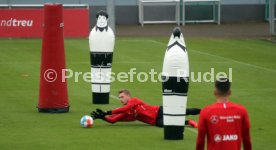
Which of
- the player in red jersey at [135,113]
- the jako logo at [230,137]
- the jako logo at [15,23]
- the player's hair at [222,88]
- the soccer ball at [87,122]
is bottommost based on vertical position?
the soccer ball at [87,122]

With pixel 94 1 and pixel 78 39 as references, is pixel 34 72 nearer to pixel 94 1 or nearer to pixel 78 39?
pixel 78 39

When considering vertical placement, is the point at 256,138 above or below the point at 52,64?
below

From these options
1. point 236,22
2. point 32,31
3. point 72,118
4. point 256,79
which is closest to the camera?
point 72,118

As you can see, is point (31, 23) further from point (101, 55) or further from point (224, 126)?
point (224, 126)

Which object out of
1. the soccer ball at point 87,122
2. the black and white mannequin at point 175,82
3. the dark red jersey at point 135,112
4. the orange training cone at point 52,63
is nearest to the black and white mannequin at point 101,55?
the orange training cone at point 52,63

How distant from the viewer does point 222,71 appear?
89.4 ft

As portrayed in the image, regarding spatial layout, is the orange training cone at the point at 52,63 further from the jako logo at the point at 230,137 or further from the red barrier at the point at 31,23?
the red barrier at the point at 31,23

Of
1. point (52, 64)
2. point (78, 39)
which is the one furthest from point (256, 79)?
point (78, 39)

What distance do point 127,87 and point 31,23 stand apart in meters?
14.8

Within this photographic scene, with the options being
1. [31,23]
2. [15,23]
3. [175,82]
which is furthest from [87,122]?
[31,23]

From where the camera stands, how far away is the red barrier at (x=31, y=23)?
3716cm

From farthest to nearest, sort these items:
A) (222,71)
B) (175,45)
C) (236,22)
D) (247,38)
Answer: (236,22) → (247,38) → (222,71) → (175,45)

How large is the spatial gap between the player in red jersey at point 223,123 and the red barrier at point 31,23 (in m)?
28.0

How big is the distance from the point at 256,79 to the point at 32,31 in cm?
1458
